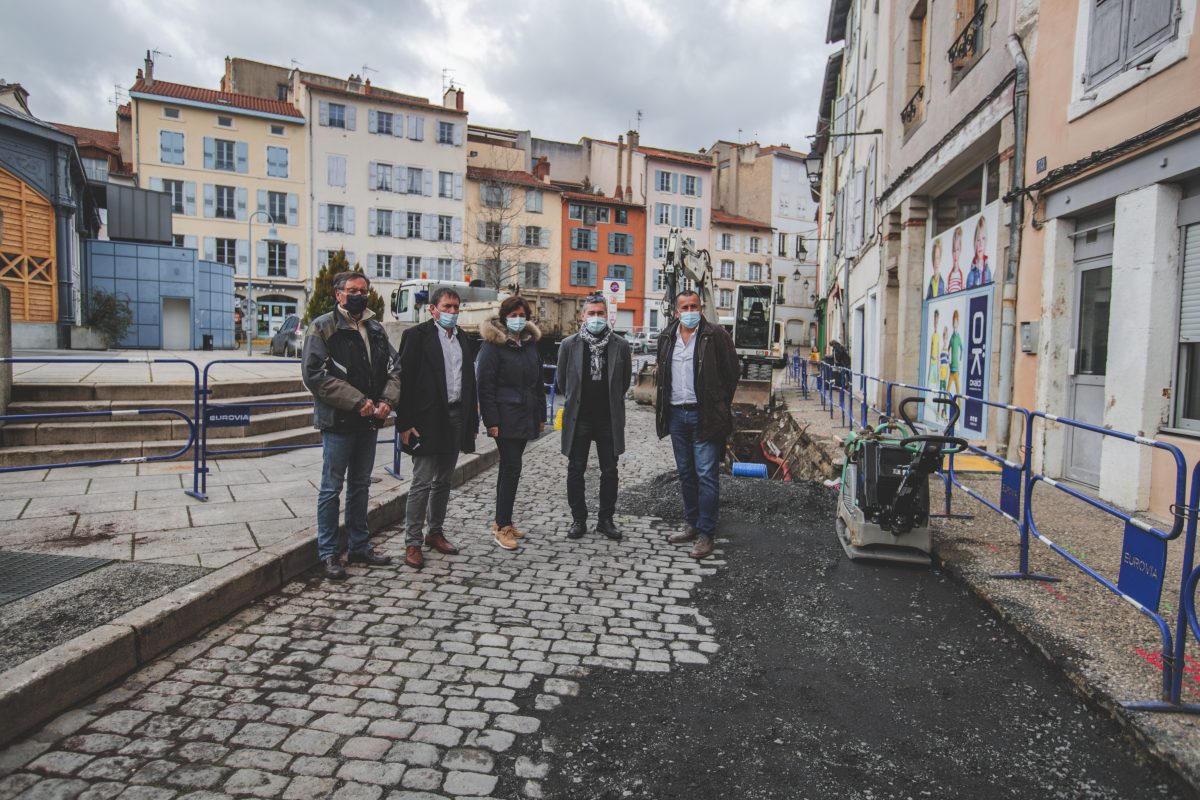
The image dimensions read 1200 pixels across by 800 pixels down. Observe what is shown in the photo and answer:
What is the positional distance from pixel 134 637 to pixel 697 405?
395 centimetres

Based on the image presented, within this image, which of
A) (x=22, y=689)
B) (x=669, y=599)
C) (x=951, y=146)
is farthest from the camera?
(x=951, y=146)

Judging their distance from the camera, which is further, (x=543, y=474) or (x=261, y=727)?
(x=543, y=474)

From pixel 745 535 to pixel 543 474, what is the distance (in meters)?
3.45

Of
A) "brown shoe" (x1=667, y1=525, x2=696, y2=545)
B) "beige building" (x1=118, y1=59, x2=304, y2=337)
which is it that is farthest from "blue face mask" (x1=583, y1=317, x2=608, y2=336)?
"beige building" (x1=118, y1=59, x2=304, y2=337)

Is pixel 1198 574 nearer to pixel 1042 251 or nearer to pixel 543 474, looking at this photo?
pixel 1042 251

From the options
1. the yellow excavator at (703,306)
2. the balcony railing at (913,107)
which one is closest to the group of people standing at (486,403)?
the yellow excavator at (703,306)

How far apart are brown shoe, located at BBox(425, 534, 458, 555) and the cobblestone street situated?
6 cm

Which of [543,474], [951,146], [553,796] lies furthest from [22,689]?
[951,146]

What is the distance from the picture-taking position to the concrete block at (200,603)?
361 cm

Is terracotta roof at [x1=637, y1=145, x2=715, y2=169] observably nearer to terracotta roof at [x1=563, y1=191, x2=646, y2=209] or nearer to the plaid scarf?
terracotta roof at [x1=563, y1=191, x2=646, y2=209]

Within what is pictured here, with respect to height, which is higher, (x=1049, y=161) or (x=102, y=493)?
(x=1049, y=161)

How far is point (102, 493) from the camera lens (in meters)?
6.33

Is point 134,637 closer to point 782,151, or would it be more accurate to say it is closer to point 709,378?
point 709,378

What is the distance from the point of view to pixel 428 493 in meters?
5.48
